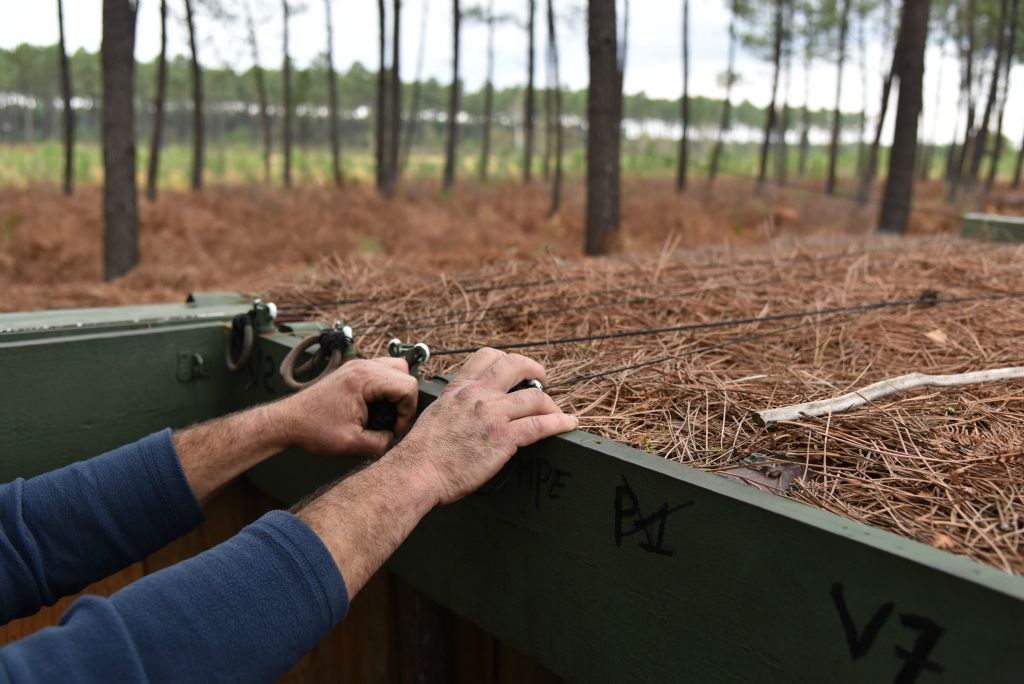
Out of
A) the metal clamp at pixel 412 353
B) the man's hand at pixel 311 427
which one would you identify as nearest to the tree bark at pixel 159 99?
the metal clamp at pixel 412 353

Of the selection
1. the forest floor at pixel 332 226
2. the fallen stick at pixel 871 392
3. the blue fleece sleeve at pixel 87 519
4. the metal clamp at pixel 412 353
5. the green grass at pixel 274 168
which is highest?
the green grass at pixel 274 168

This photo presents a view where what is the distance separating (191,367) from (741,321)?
1.53 meters

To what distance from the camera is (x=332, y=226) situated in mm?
15727

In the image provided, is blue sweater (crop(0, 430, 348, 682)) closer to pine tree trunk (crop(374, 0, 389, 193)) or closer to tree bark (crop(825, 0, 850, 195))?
pine tree trunk (crop(374, 0, 389, 193))

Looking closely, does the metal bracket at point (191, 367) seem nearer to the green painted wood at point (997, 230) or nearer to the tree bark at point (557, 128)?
the green painted wood at point (997, 230)

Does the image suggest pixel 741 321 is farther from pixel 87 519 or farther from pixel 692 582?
pixel 87 519

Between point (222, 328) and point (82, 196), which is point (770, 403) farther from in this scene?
point (82, 196)

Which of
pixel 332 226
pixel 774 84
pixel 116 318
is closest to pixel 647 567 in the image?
pixel 116 318

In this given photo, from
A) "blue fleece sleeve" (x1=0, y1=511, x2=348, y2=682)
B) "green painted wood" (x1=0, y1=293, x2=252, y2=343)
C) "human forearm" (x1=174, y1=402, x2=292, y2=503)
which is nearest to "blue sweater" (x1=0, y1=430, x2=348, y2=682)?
"blue fleece sleeve" (x1=0, y1=511, x2=348, y2=682)

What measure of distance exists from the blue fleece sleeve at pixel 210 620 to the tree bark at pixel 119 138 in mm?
8226

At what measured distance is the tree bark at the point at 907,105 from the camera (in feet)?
28.9

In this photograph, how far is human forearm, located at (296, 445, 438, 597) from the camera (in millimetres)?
1119

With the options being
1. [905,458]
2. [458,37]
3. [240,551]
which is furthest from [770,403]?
[458,37]

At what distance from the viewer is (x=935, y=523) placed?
1118mm
